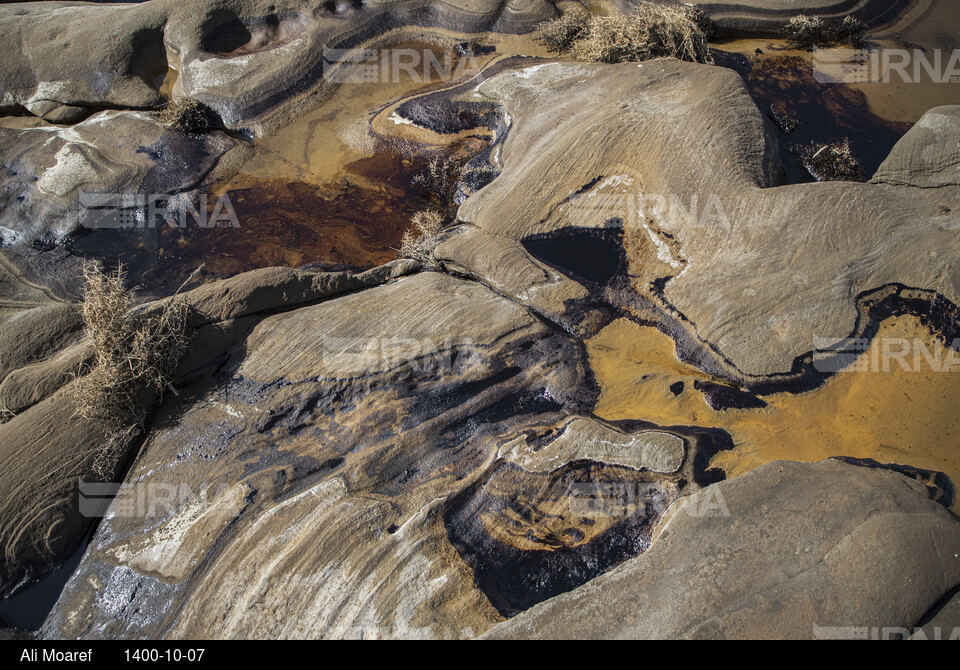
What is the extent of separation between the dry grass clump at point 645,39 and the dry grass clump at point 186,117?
392cm

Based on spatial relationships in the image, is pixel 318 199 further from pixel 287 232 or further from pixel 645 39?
pixel 645 39

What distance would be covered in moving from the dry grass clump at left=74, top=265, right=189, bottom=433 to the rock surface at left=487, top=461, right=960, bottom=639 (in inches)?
105

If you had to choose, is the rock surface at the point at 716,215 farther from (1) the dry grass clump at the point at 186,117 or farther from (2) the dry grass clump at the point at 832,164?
(1) the dry grass clump at the point at 186,117

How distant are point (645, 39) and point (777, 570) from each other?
5.20 meters

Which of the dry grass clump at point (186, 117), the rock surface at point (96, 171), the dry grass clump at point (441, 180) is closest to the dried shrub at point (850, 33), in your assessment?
the dry grass clump at point (441, 180)

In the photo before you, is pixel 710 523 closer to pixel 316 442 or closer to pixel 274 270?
pixel 316 442

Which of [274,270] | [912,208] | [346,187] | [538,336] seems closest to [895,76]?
[912,208]

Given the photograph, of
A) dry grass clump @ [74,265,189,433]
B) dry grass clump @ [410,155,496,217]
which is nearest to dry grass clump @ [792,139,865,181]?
dry grass clump @ [410,155,496,217]

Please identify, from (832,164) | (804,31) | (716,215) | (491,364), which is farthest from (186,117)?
(804,31)

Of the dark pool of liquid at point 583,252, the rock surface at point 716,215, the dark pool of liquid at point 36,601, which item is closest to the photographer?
the dark pool of liquid at point 36,601

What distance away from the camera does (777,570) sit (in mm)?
3191

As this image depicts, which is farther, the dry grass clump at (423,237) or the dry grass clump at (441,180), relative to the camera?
Answer: the dry grass clump at (441,180)

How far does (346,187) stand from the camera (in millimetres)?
6238

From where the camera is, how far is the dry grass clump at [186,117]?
640 cm
